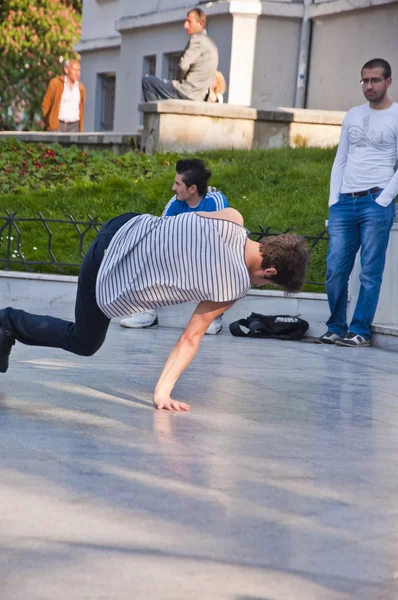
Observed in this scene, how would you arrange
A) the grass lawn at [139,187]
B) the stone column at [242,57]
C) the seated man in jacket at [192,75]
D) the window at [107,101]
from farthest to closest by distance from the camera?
the window at [107,101] → the stone column at [242,57] → the seated man in jacket at [192,75] → the grass lawn at [139,187]

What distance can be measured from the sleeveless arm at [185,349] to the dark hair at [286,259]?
13.3 inches

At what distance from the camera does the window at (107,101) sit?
84.0 feet

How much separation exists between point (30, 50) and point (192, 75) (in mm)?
18672

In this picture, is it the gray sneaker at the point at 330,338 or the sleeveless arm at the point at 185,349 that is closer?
the sleeveless arm at the point at 185,349

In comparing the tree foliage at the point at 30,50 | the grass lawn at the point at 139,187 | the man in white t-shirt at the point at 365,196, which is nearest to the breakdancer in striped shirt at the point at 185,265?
the man in white t-shirt at the point at 365,196

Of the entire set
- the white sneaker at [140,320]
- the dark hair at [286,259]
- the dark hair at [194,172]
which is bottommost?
the white sneaker at [140,320]

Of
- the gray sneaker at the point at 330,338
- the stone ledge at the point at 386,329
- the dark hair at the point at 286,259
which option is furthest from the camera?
the gray sneaker at the point at 330,338

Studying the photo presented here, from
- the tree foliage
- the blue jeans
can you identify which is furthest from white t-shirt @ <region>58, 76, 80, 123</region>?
the tree foliage

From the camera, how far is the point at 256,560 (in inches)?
136

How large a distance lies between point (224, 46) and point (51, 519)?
54.9ft

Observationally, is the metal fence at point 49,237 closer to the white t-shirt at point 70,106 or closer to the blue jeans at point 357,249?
the blue jeans at point 357,249

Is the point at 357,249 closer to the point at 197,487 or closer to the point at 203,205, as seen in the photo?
the point at 203,205

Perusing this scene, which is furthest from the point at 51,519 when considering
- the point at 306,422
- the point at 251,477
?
the point at 306,422

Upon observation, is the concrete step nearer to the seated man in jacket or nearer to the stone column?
the seated man in jacket
